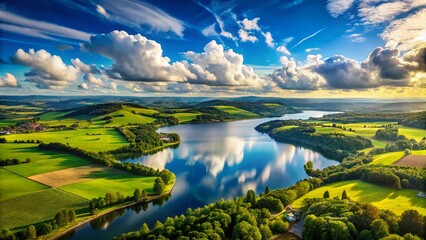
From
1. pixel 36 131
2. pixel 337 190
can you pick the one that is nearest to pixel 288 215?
pixel 337 190

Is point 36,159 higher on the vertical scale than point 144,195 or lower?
higher

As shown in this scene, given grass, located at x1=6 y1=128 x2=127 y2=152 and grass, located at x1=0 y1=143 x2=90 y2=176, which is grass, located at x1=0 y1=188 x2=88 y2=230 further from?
grass, located at x1=6 y1=128 x2=127 y2=152

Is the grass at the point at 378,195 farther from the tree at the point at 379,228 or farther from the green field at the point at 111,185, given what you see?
the green field at the point at 111,185

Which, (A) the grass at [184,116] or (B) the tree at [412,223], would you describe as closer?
(B) the tree at [412,223]

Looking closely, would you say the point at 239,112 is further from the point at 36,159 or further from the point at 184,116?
the point at 36,159

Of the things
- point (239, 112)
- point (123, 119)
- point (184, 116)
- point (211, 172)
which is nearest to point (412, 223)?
point (211, 172)

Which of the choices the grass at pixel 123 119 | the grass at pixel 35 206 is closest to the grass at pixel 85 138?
the grass at pixel 123 119
